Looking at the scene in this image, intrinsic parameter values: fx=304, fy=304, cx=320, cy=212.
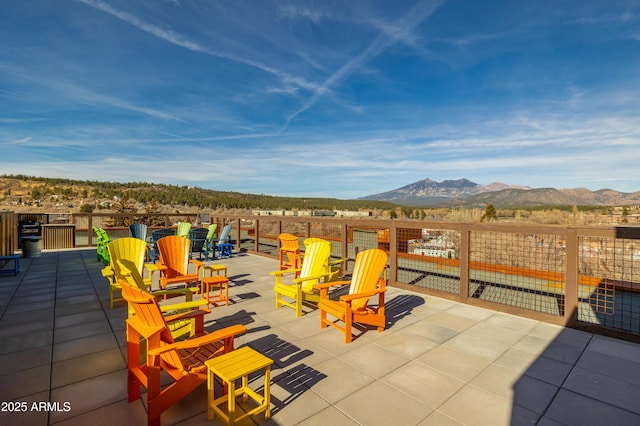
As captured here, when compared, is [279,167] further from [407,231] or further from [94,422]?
[94,422]

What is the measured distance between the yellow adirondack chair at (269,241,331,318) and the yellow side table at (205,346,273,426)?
74.2 inches

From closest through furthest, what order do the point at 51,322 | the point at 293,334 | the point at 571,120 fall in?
1. the point at 293,334
2. the point at 51,322
3. the point at 571,120

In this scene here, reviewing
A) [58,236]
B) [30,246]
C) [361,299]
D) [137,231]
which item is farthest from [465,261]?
[58,236]

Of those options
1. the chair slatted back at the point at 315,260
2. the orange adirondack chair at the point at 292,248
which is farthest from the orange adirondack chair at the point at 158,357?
the orange adirondack chair at the point at 292,248

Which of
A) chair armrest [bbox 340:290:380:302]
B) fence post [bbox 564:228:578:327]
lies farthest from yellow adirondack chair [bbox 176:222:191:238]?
fence post [bbox 564:228:578:327]

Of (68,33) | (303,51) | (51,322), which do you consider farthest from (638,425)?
(303,51)

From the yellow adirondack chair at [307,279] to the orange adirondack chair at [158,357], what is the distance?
5.64 ft

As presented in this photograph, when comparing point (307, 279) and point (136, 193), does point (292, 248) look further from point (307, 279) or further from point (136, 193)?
point (136, 193)

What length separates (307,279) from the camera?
388 centimetres

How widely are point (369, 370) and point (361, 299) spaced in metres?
0.95

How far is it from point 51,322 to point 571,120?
30678 millimetres

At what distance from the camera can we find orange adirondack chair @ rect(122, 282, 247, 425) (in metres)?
1.77

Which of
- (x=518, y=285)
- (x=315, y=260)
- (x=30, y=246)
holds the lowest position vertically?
(x=518, y=285)

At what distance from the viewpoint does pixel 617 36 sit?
11609 mm
